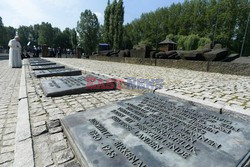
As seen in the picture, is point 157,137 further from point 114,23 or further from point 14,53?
point 114,23

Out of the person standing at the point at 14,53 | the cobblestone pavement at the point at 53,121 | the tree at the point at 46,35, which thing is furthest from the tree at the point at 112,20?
the cobblestone pavement at the point at 53,121

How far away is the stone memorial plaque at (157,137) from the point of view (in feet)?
4.48

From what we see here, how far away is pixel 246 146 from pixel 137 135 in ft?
3.89

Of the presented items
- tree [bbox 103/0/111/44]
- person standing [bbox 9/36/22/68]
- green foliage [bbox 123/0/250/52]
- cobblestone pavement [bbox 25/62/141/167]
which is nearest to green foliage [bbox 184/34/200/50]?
green foliage [bbox 123/0/250/52]

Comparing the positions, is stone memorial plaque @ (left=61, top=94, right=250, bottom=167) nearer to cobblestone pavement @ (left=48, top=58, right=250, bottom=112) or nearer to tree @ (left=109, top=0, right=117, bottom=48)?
cobblestone pavement @ (left=48, top=58, right=250, bottom=112)

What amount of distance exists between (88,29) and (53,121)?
38.9 metres

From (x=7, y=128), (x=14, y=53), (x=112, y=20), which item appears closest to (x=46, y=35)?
(x=112, y=20)

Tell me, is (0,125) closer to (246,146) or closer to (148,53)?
(246,146)

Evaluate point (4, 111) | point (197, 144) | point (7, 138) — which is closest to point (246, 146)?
→ point (197, 144)

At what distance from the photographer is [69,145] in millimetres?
1771

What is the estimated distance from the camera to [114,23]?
35250mm

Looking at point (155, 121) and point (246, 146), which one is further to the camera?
point (155, 121)

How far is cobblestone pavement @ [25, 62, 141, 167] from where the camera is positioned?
1553 mm

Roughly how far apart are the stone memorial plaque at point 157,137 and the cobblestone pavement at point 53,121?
0.44 feet
